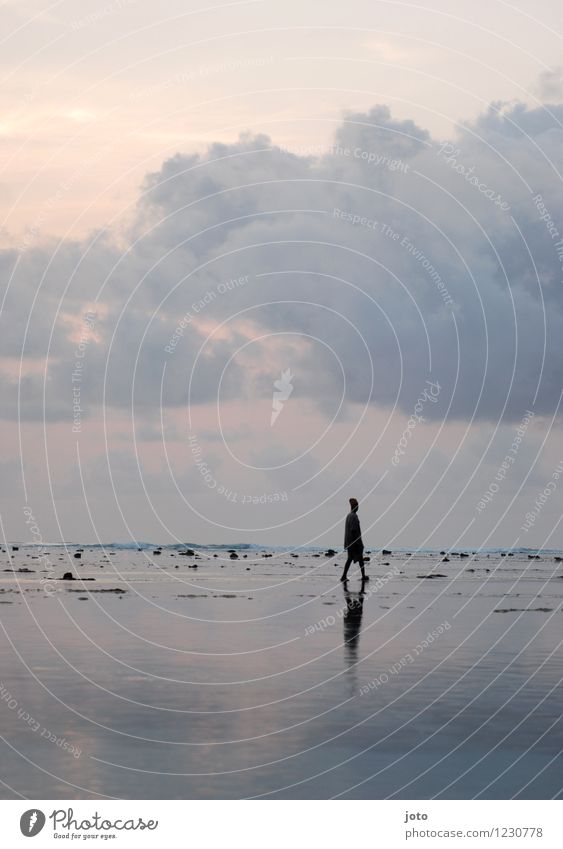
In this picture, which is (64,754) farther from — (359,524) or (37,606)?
(359,524)

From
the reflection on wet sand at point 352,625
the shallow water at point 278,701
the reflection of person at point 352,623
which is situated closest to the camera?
the shallow water at point 278,701

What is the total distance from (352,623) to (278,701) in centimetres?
1006

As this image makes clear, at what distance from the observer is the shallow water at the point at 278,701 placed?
38.3ft

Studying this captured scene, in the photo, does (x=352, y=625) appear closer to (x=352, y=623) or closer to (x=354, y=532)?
(x=352, y=623)

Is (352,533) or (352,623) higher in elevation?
(352,533)

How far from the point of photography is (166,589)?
36656mm

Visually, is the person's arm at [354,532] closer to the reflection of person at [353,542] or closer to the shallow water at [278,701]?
the reflection of person at [353,542]

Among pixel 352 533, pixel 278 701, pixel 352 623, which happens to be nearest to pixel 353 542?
pixel 352 533

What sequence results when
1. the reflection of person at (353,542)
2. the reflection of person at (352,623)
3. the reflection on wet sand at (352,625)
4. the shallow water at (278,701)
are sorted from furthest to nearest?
the reflection of person at (353,542), the reflection of person at (352,623), the reflection on wet sand at (352,625), the shallow water at (278,701)

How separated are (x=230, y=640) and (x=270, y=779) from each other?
1106 cm

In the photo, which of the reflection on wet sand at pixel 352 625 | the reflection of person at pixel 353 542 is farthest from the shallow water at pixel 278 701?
the reflection of person at pixel 353 542

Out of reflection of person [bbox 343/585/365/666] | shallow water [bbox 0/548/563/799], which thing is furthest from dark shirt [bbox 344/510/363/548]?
shallow water [bbox 0/548/563/799]

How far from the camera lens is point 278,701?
1571 centimetres

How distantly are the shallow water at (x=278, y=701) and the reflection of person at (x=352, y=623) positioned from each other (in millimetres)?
114
